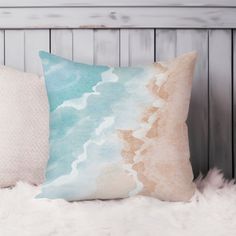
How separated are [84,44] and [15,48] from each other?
0.78 feet

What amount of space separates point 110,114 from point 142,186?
20 centimetres

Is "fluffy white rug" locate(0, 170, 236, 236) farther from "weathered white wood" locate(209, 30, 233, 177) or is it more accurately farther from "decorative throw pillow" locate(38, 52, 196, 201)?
"weathered white wood" locate(209, 30, 233, 177)

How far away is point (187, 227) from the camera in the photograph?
3.45 feet

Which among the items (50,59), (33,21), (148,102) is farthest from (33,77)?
(148,102)

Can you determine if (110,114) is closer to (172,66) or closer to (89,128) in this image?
(89,128)

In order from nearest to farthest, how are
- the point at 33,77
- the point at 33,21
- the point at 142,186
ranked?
the point at 142,186
the point at 33,77
the point at 33,21

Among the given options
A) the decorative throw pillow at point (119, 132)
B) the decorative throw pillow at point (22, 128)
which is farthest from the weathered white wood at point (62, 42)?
the decorative throw pillow at point (119, 132)

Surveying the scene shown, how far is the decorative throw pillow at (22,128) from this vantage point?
4.38 feet

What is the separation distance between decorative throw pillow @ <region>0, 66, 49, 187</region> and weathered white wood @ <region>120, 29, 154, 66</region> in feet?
1.13

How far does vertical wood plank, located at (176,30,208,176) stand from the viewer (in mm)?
1604

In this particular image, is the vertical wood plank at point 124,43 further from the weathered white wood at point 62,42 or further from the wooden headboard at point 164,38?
the weathered white wood at point 62,42

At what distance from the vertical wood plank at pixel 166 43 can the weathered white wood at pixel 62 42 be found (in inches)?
11.7

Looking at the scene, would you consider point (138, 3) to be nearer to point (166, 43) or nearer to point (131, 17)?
point (131, 17)

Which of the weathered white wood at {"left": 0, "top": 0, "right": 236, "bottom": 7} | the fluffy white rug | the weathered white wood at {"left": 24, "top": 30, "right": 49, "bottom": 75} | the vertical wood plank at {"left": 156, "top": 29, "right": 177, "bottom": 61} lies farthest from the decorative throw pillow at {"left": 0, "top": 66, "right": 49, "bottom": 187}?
the vertical wood plank at {"left": 156, "top": 29, "right": 177, "bottom": 61}
